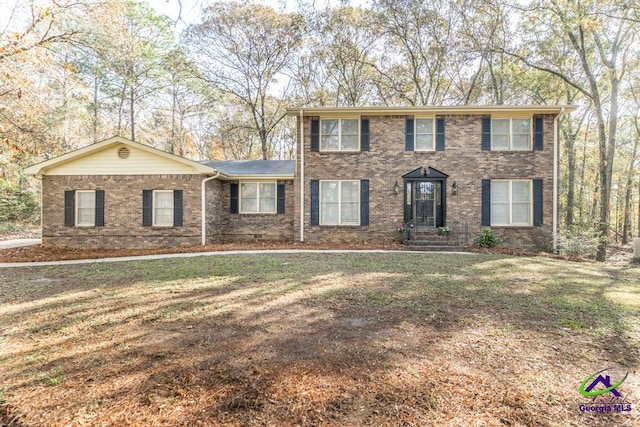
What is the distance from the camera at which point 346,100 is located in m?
22.0

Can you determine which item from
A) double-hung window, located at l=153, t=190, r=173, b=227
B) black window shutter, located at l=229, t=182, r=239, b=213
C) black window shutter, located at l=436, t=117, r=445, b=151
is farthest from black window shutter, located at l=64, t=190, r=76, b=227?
black window shutter, located at l=436, t=117, r=445, b=151

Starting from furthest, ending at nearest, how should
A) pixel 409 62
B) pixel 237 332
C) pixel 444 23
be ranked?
pixel 409 62, pixel 444 23, pixel 237 332

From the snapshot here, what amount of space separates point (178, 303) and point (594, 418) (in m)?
4.66

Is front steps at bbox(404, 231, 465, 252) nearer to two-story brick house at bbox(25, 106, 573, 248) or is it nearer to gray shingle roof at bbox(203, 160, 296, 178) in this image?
two-story brick house at bbox(25, 106, 573, 248)

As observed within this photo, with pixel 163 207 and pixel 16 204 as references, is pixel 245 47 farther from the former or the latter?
pixel 16 204

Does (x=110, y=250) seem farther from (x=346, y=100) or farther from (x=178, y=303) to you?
(x=346, y=100)

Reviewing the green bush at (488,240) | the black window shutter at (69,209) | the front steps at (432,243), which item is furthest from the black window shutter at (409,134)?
the black window shutter at (69,209)

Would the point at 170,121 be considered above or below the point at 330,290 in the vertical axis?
above

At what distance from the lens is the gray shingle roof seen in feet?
44.2

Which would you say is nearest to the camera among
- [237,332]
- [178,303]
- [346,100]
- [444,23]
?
[237,332]

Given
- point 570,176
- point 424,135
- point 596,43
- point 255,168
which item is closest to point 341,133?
point 424,135

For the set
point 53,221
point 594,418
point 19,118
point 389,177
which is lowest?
point 594,418

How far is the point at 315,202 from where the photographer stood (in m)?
12.6

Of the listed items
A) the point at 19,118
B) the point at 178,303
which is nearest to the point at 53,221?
the point at 19,118
